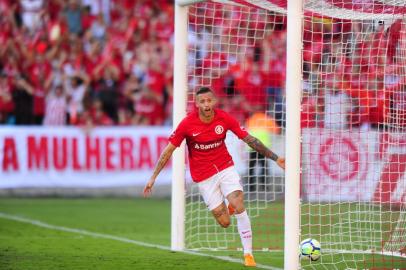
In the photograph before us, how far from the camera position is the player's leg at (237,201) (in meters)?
11.8

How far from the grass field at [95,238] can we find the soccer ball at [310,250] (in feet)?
1.11

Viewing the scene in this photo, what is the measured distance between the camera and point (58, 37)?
24.5m

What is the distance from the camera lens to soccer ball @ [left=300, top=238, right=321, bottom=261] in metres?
11.4

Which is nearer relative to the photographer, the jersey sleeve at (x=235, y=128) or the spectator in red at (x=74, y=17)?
the jersey sleeve at (x=235, y=128)

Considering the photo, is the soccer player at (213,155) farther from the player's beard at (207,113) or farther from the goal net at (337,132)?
the goal net at (337,132)

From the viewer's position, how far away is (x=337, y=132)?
14492 mm

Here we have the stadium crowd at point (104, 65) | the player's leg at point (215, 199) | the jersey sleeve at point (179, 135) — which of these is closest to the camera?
the jersey sleeve at point (179, 135)

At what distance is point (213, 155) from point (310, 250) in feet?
5.39

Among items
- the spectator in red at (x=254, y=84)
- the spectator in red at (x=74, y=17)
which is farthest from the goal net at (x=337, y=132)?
the spectator in red at (x=74, y=17)

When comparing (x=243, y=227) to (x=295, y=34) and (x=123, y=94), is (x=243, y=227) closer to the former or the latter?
(x=295, y=34)

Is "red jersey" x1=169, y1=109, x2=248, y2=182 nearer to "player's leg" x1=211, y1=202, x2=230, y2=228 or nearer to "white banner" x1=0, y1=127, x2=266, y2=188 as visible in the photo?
"player's leg" x1=211, y1=202, x2=230, y2=228

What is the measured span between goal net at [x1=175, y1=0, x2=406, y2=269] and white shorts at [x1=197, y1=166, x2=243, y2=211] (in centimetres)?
125

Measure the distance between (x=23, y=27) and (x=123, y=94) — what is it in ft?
10.4

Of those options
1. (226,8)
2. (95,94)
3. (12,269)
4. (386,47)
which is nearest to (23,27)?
(95,94)
